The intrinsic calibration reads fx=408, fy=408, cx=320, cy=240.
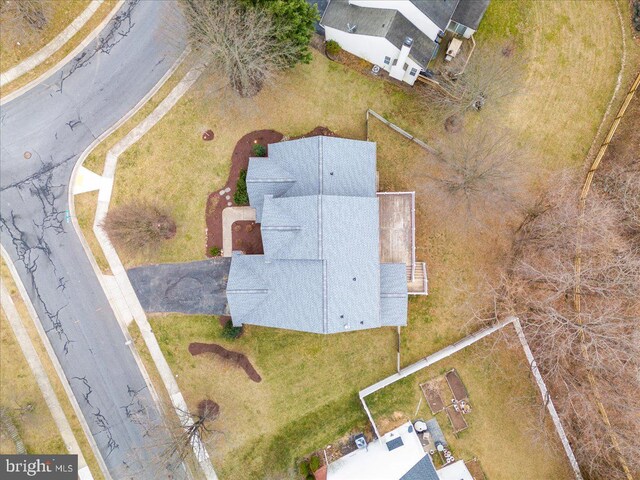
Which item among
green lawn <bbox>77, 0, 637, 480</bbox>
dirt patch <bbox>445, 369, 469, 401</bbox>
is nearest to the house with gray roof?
green lawn <bbox>77, 0, 637, 480</bbox>

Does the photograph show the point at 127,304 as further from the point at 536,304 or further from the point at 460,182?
the point at 536,304

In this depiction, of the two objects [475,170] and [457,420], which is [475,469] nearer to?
[457,420]

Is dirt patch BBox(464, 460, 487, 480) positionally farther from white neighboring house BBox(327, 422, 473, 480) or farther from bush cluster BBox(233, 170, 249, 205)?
bush cluster BBox(233, 170, 249, 205)

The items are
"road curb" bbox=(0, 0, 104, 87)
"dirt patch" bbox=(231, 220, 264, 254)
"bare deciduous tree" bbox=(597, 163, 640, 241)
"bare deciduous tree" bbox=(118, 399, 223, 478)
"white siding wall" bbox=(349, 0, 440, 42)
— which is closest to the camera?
Result: "white siding wall" bbox=(349, 0, 440, 42)

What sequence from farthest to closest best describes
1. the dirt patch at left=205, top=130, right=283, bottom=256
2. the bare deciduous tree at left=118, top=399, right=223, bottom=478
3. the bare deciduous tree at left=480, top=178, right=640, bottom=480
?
the dirt patch at left=205, top=130, right=283, bottom=256 < the bare deciduous tree at left=118, top=399, right=223, bottom=478 < the bare deciduous tree at left=480, top=178, right=640, bottom=480

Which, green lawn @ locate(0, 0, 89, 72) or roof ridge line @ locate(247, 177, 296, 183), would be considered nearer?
roof ridge line @ locate(247, 177, 296, 183)

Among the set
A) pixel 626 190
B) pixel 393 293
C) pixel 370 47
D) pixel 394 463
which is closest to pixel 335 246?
pixel 393 293

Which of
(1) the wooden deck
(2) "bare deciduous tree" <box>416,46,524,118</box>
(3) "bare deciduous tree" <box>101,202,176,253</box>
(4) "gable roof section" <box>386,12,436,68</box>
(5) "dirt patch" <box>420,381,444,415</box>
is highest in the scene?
(4) "gable roof section" <box>386,12,436,68</box>
